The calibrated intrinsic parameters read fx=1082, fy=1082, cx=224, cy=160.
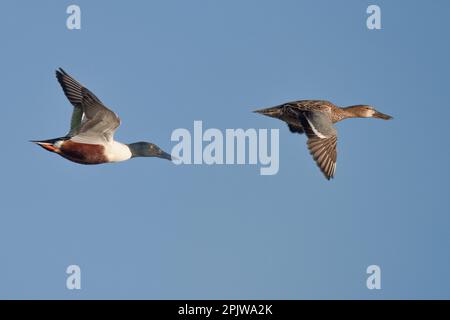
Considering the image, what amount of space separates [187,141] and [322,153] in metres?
2.23

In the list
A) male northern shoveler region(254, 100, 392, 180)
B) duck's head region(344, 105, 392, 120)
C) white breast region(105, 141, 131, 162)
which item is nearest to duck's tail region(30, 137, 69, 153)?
white breast region(105, 141, 131, 162)

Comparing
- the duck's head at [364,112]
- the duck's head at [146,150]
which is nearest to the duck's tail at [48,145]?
the duck's head at [146,150]

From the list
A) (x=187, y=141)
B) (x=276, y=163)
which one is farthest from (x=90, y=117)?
(x=276, y=163)

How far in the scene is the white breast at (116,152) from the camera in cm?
1380

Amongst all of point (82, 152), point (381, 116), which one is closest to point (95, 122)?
point (82, 152)

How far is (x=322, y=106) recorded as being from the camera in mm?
14945

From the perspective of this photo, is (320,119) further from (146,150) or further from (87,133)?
(87,133)

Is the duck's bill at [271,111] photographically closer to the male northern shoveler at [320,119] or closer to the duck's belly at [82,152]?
the male northern shoveler at [320,119]

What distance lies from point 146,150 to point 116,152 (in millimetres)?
746

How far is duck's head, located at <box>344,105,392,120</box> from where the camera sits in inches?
624

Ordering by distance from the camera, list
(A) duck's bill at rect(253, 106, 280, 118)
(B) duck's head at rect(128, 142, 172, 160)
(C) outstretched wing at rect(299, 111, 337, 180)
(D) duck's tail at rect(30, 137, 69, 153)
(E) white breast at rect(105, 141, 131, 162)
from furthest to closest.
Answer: (A) duck's bill at rect(253, 106, 280, 118) → (B) duck's head at rect(128, 142, 172, 160) → (E) white breast at rect(105, 141, 131, 162) → (C) outstretched wing at rect(299, 111, 337, 180) → (D) duck's tail at rect(30, 137, 69, 153)

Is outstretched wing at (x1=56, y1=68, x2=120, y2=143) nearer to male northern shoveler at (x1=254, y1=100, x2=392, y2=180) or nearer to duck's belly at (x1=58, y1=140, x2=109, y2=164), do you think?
duck's belly at (x1=58, y1=140, x2=109, y2=164)

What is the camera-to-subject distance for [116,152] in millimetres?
13906

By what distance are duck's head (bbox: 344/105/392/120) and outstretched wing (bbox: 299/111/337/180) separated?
1.51m
